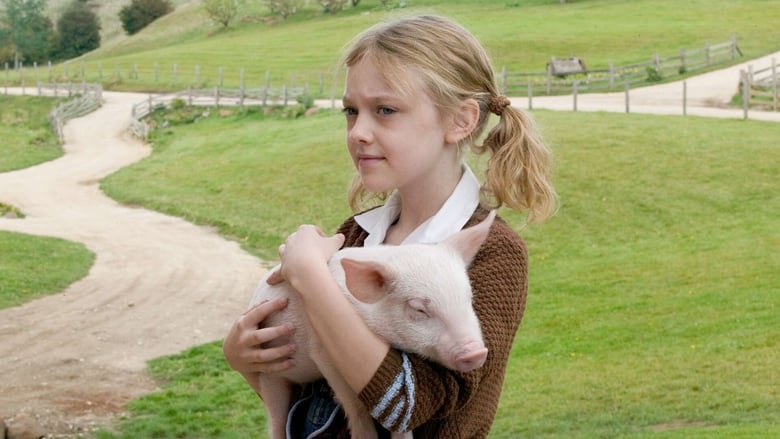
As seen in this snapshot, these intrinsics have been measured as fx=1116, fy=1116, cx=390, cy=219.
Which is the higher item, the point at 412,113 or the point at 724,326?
the point at 412,113

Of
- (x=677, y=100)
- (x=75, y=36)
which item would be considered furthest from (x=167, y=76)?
(x=75, y=36)

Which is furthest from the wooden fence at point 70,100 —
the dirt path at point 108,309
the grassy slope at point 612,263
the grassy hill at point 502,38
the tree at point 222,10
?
the tree at point 222,10

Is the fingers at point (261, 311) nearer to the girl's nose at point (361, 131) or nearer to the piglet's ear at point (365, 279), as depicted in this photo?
the piglet's ear at point (365, 279)

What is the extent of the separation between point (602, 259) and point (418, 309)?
1306 cm

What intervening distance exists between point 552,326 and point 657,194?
6962 millimetres

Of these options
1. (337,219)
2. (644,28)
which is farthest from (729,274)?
(644,28)

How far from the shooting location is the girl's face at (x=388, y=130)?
261 cm

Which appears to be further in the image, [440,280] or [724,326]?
[724,326]

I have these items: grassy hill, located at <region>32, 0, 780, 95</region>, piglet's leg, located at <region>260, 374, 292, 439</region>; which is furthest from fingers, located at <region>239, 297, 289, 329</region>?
grassy hill, located at <region>32, 0, 780, 95</region>

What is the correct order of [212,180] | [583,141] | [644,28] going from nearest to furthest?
[583,141] < [212,180] < [644,28]

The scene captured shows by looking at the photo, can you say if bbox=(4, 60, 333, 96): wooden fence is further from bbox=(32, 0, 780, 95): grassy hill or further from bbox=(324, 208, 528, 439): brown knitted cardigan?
bbox=(324, 208, 528, 439): brown knitted cardigan

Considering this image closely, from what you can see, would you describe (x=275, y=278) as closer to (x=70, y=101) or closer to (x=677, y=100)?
(x=677, y=100)

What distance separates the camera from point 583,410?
8.97 m

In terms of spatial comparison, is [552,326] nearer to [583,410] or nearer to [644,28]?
[583,410]
